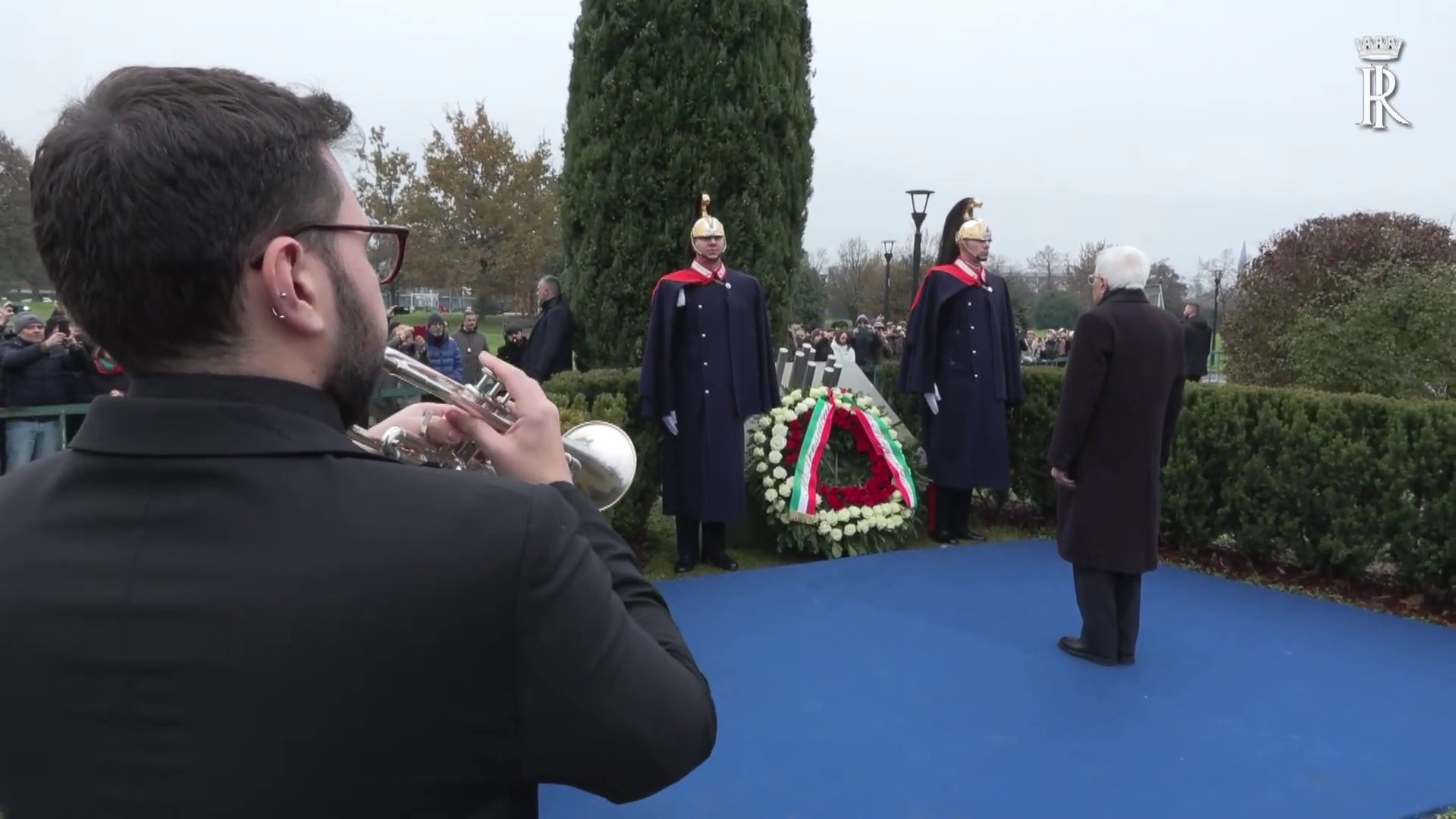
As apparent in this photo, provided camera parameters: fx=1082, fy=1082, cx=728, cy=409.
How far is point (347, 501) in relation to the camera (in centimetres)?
99

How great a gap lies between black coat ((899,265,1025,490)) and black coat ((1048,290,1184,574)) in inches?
95.0

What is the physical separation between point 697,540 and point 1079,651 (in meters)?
2.51

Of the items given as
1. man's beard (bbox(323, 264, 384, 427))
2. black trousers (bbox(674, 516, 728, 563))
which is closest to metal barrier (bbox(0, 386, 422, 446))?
black trousers (bbox(674, 516, 728, 563))

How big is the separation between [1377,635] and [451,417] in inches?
208

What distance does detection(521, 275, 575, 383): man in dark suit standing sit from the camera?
26.1 feet

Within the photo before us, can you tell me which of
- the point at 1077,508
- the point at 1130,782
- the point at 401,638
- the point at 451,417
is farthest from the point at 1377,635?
the point at 401,638

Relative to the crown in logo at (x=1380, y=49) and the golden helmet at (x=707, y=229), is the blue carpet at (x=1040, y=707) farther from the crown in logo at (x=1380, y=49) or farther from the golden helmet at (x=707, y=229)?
the crown in logo at (x=1380, y=49)

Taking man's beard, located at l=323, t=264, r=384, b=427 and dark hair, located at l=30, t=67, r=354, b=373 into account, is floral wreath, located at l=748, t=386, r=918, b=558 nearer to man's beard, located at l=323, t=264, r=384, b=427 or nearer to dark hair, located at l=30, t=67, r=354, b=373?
man's beard, located at l=323, t=264, r=384, b=427

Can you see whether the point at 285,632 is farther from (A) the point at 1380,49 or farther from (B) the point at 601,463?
(A) the point at 1380,49

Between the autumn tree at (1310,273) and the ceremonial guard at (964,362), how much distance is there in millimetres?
6204

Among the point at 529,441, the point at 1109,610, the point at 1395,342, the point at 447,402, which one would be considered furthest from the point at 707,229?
the point at 1395,342

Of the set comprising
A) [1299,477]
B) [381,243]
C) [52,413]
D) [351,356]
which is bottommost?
[1299,477]

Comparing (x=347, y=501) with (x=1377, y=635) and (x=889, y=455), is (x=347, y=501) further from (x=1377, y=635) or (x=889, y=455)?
(x=889, y=455)

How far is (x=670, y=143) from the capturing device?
7.19 m
